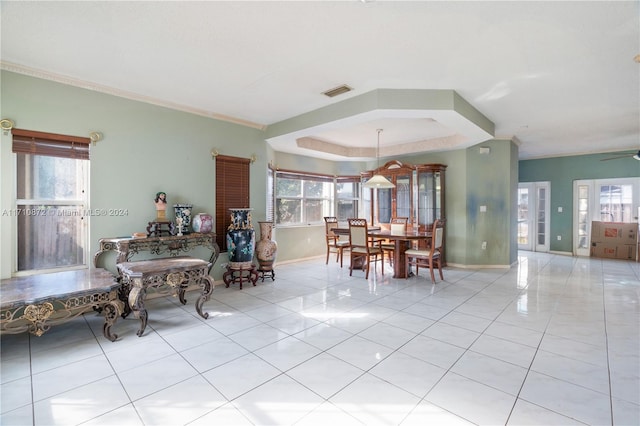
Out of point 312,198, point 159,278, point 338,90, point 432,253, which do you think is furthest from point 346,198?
point 159,278

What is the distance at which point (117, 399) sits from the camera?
1818 millimetres

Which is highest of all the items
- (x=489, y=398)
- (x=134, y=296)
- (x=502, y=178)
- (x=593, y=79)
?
(x=593, y=79)

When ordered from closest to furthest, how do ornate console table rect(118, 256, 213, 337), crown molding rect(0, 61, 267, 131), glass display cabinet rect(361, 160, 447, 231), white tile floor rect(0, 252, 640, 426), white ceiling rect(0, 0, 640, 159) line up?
white tile floor rect(0, 252, 640, 426) < white ceiling rect(0, 0, 640, 159) < ornate console table rect(118, 256, 213, 337) < crown molding rect(0, 61, 267, 131) < glass display cabinet rect(361, 160, 447, 231)

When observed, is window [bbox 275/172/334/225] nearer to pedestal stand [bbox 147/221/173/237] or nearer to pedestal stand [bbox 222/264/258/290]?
pedestal stand [bbox 222/264/258/290]

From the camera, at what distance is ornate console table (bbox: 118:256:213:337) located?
2.71 metres

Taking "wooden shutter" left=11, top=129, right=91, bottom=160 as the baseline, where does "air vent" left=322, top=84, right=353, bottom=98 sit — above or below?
above

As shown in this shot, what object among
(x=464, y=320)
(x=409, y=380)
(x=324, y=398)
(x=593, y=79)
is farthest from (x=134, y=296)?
(x=593, y=79)

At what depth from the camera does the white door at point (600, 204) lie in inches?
260

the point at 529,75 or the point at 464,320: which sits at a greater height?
the point at 529,75

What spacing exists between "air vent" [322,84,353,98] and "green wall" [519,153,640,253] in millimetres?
6844

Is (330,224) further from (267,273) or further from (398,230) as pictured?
(267,273)

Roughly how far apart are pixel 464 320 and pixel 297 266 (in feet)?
11.5

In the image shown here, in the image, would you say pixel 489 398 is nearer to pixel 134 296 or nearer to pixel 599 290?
pixel 134 296

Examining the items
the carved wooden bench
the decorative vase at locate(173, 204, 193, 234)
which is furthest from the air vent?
the carved wooden bench
